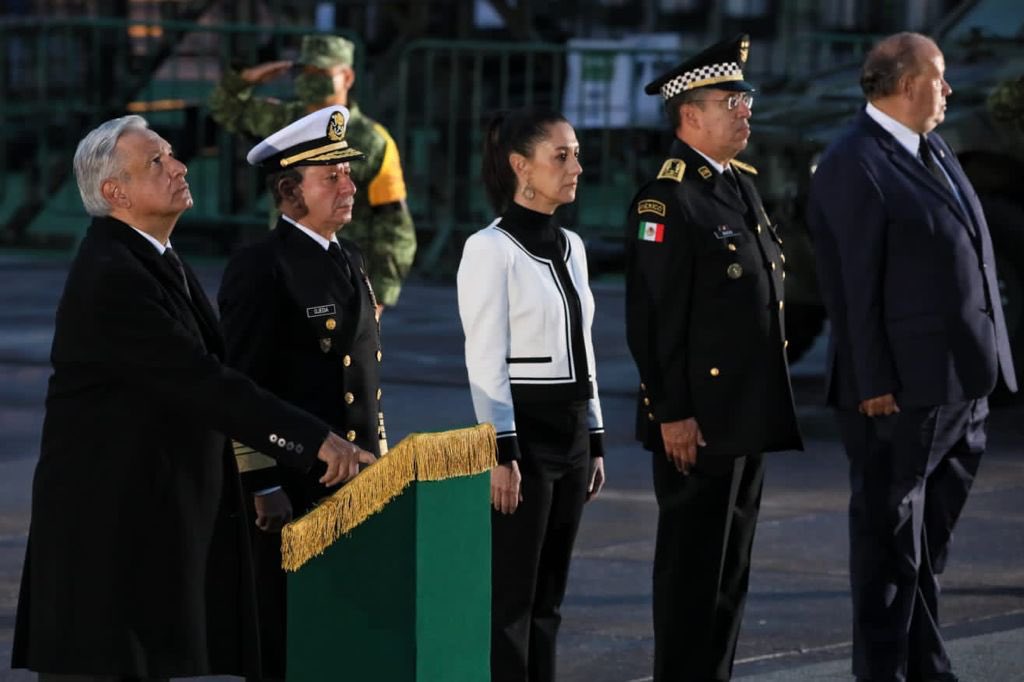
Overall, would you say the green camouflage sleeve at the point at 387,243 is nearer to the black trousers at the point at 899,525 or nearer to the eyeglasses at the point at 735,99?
the black trousers at the point at 899,525

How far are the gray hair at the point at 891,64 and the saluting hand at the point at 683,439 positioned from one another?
1.09m

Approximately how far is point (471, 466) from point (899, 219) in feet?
6.61

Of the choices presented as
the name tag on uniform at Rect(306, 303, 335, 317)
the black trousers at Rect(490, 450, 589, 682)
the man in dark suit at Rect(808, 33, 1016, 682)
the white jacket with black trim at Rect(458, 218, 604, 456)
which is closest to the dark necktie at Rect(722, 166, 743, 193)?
the man in dark suit at Rect(808, 33, 1016, 682)

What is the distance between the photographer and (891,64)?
650cm

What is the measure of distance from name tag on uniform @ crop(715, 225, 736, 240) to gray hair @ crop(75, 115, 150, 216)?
170 cm

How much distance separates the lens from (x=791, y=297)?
39.9ft

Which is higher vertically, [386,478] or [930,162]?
[930,162]

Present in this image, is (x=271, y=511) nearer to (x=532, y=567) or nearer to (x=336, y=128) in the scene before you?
(x=532, y=567)

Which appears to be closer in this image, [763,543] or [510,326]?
[510,326]

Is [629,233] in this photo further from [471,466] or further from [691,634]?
[471,466]

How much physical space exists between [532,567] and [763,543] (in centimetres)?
315

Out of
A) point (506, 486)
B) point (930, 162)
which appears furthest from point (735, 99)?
point (506, 486)

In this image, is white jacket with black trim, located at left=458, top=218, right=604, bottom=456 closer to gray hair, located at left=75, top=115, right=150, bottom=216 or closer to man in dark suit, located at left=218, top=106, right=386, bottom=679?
man in dark suit, located at left=218, top=106, right=386, bottom=679

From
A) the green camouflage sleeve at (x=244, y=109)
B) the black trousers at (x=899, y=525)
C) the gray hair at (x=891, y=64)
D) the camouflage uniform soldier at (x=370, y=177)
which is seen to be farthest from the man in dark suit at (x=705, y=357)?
the green camouflage sleeve at (x=244, y=109)
